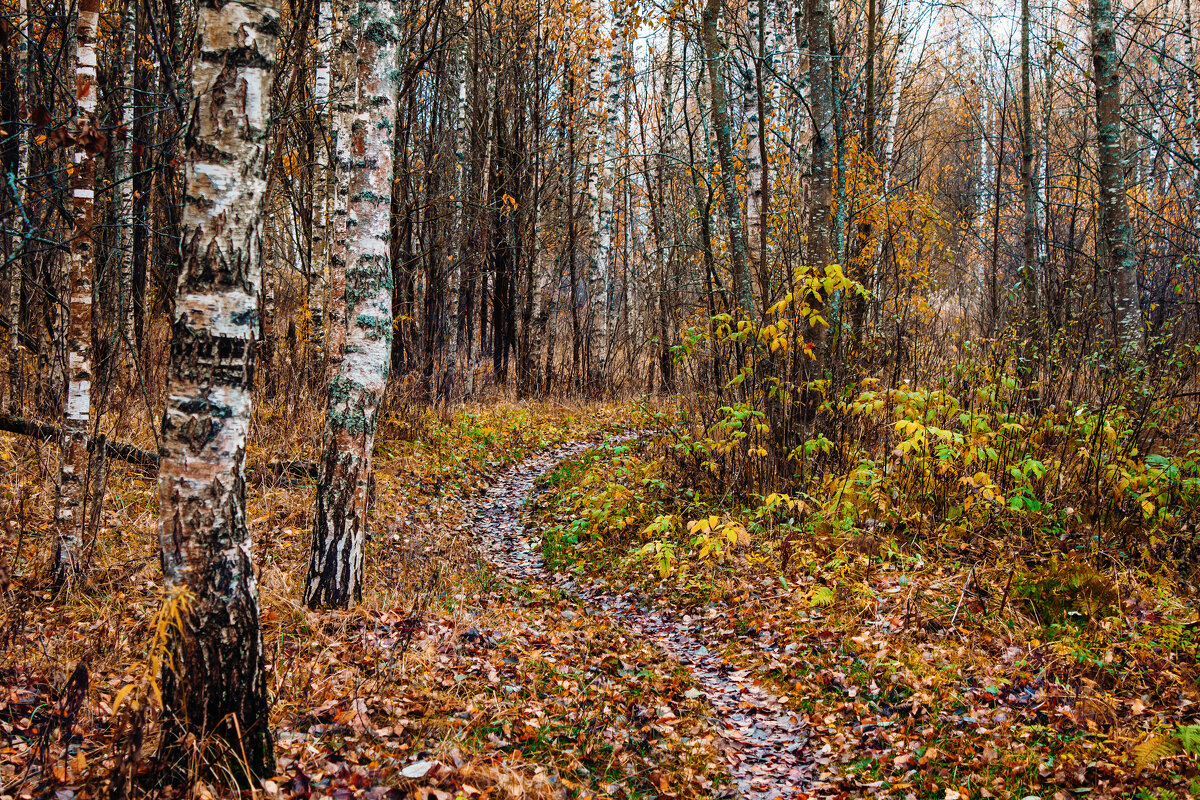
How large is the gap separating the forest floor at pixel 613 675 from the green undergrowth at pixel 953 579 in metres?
0.02

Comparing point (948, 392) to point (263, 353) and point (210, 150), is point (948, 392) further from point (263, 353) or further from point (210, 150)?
point (263, 353)

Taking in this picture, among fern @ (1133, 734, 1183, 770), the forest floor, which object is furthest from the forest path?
fern @ (1133, 734, 1183, 770)

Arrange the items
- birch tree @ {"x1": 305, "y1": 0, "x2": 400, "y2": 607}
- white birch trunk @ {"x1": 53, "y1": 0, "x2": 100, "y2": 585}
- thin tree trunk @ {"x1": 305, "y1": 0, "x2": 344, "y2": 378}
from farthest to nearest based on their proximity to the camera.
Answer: thin tree trunk @ {"x1": 305, "y1": 0, "x2": 344, "y2": 378} → birch tree @ {"x1": 305, "y1": 0, "x2": 400, "y2": 607} → white birch trunk @ {"x1": 53, "y1": 0, "x2": 100, "y2": 585}

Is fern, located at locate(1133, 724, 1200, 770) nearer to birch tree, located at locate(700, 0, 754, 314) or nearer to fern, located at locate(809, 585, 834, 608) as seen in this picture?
fern, located at locate(809, 585, 834, 608)

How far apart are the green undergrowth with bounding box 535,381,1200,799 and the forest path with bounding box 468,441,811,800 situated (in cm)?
14

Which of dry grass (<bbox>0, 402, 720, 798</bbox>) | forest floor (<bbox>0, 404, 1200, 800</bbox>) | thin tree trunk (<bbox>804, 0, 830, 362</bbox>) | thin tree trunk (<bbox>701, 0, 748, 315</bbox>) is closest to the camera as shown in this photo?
dry grass (<bbox>0, 402, 720, 798</bbox>)

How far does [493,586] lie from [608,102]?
40.7ft

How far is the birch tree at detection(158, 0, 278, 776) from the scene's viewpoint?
2.55 meters

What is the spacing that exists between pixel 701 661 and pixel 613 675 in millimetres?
735

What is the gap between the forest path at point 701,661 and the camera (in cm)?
365

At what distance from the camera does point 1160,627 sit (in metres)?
4.24

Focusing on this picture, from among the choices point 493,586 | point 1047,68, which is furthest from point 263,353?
point 1047,68

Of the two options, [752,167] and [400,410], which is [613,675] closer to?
[400,410]

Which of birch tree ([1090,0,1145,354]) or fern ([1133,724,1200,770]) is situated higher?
birch tree ([1090,0,1145,354])
